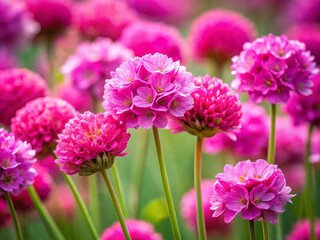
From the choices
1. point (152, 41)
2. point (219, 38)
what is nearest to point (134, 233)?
point (152, 41)

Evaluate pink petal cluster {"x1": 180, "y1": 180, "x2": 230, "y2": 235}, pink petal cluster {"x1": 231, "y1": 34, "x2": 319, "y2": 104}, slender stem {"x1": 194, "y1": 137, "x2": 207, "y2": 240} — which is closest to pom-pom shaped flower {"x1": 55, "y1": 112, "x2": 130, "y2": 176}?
slender stem {"x1": 194, "y1": 137, "x2": 207, "y2": 240}

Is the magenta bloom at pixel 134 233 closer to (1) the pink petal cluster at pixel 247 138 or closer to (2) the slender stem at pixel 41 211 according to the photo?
(2) the slender stem at pixel 41 211

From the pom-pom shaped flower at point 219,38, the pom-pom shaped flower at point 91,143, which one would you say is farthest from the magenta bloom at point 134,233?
the pom-pom shaped flower at point 219,38

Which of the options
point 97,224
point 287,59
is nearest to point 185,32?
point 97,224

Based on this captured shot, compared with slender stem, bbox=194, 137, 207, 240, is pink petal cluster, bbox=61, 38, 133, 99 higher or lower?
higher

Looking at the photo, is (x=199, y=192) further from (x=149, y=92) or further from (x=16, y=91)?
(x=16, y=91)

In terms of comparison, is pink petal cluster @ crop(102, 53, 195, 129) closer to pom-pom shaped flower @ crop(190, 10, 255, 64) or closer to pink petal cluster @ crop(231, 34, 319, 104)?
pink petal cluster @ crop(231, 34, 319, 104)
